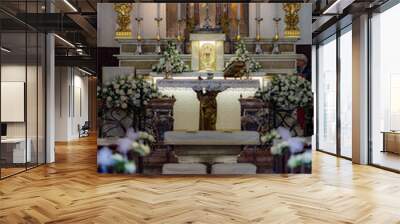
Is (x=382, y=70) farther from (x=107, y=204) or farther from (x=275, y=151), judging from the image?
(x=107, y=204)

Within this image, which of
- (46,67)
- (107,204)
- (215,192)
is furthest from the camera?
(46,67)

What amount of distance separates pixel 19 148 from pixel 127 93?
2.34m

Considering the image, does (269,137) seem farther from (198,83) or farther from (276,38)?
(276,38)

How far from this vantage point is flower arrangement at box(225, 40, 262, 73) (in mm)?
7098

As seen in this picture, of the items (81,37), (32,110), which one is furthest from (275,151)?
(81,37)

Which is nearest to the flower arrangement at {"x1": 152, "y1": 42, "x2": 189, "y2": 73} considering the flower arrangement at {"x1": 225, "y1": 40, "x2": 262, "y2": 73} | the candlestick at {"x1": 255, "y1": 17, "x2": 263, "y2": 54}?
the flower arrangement at {"x1": 225, "y1": 40, "x2": 262, "y2": 73}

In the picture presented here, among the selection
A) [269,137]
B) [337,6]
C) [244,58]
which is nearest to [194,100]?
[244,58]

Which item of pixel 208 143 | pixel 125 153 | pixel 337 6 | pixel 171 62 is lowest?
pixel 125 153

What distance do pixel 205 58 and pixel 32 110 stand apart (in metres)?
3.51

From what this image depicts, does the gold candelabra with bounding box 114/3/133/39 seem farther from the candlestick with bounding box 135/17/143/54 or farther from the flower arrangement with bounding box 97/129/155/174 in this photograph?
the flower arrangement with bounding box 97/129/155/174

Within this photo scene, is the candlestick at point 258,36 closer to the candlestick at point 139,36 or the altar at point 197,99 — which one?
the altar at point 197,99

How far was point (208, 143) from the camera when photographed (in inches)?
277

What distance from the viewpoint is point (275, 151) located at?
7.11 m

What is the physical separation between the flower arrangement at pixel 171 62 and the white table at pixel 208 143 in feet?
3.49
